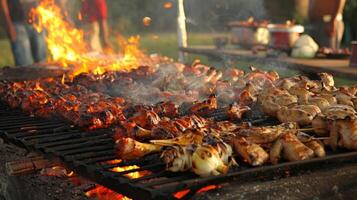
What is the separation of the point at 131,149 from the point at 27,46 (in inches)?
420

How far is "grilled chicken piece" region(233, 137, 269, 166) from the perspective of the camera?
327cm

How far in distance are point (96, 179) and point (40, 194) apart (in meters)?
1.51

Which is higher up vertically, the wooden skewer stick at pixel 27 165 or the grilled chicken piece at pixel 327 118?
the grilled chicken piece at pixel 327 118

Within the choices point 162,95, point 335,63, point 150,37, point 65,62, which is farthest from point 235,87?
point 150,37

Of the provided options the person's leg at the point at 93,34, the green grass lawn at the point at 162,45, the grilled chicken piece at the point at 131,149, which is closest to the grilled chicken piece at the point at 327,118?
the grilled chicken piece at the point at 131,149

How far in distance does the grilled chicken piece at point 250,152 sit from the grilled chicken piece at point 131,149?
26.2 inches

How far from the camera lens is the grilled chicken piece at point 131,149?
11.4ft

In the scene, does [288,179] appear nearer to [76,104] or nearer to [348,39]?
[76,104]

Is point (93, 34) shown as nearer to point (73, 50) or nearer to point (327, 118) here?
point (73, 50)

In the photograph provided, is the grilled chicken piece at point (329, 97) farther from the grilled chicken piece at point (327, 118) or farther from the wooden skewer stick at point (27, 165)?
the wooden skewer stick at point (27, 165)

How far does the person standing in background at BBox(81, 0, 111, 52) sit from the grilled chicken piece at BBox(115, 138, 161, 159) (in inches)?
500

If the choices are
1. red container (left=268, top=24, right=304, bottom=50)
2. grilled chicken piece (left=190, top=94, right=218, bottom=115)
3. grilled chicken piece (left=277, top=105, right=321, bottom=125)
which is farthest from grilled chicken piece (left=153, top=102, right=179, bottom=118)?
red container (left=268, top=24, right=304, bottom=50)

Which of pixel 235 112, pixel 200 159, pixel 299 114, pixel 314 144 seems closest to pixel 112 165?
pixel 200 159

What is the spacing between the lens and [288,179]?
3.10m
